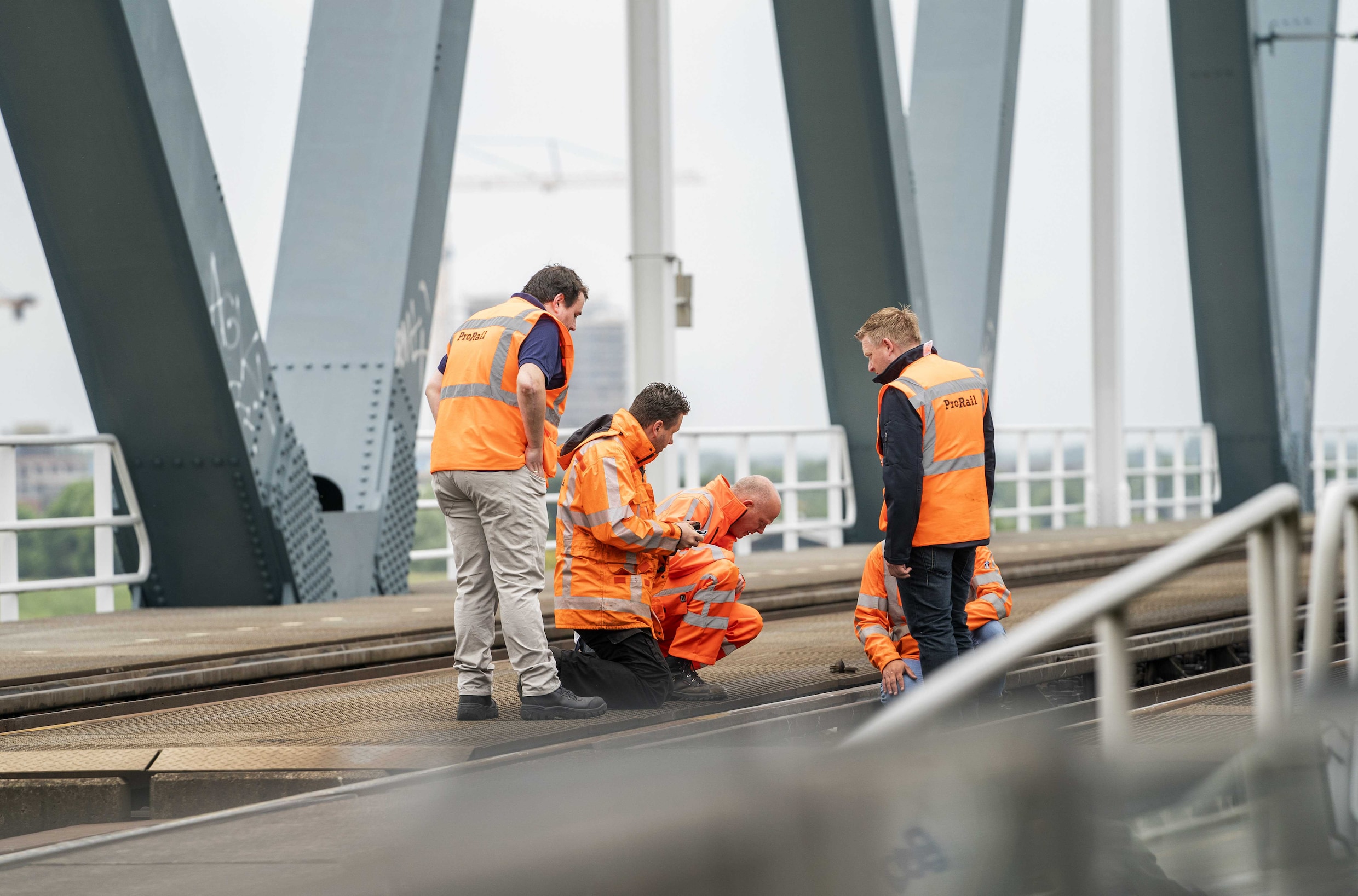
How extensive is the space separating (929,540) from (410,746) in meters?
1.90

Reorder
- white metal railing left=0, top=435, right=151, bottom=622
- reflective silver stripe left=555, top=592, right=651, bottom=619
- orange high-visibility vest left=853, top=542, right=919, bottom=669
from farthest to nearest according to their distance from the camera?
white metal railing left=0, top=435, right=151, bottom=622 < reflective silver stripe left=555, top=592, right=651, bottom=619 < orange high-visibility vest left=853, top=542, right=919, bottom=669

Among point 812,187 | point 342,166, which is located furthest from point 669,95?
point 812,187

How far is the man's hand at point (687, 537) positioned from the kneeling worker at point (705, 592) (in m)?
0.31

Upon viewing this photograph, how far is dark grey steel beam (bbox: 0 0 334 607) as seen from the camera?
8.55 meters

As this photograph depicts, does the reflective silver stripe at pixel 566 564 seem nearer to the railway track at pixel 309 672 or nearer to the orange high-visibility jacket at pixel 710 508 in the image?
the orange high-visibility jacket at pixel 710 508

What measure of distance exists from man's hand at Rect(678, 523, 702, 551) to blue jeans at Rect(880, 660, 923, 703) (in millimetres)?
901

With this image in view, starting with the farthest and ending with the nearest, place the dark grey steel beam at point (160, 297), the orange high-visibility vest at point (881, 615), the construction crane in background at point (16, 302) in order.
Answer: the construction crane in background at point (16, 302)
the dark grey steel beam at point (160, 297)
the orange high-visibility vest at point (881, 615)

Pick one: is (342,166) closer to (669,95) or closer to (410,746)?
(669,95)

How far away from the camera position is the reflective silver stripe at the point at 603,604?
5.84 meters

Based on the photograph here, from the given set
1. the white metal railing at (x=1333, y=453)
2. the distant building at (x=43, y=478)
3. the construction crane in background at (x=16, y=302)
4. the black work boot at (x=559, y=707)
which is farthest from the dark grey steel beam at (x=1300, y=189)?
the distant building at (x=43, y=478)

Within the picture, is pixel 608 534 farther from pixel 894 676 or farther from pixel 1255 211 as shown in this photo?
pixel 1255 211

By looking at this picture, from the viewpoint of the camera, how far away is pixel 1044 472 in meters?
18.6

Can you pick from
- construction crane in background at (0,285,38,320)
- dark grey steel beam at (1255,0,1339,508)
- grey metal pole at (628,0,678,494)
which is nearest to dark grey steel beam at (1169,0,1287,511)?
dark grey steel beam at (1255,0,1339,508)

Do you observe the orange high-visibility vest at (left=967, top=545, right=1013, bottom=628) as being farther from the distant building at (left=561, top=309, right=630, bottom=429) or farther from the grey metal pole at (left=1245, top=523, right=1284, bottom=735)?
the distant building at (left=561, top=309, right=630, bottom=429)
